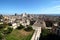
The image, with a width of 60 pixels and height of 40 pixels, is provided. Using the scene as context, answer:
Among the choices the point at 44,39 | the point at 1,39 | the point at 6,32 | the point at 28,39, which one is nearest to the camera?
the point at 1,39

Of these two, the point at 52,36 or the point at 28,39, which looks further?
the point at 52,36

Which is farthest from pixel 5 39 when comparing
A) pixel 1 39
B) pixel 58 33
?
pixel 58 33

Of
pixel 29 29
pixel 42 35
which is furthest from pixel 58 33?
pixel 29 29

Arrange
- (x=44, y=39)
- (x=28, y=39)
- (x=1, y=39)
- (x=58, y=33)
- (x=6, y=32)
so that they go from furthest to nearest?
1. (x=58, y=33)
2. (x=44, y=39)
3. (x=6, y=32)
4. (x=28, y=39)
5. (x=1, y=39)

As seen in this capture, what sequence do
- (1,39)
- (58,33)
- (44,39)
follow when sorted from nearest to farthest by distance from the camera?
(1,39)
(44,39)
(58,33)

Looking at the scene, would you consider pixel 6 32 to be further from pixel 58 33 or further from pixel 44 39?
pixel 58 33

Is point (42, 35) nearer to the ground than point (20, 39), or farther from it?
nearer to the ground

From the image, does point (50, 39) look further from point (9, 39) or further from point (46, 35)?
point (9, 39)

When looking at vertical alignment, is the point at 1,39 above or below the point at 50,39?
above

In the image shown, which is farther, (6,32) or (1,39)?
(6,32)
